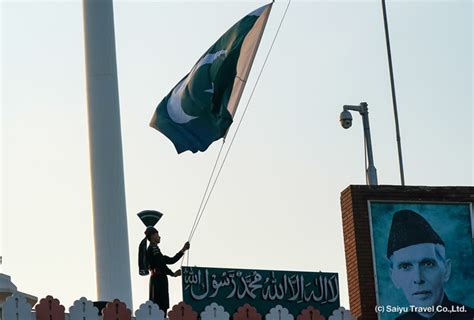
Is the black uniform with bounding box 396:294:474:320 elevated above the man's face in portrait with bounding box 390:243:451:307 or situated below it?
below

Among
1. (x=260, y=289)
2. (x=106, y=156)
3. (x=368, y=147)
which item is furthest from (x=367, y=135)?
(x=106, y=156)

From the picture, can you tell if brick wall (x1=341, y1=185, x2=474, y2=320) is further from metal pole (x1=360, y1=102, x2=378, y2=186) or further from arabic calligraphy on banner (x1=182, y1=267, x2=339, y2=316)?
metal pole (x1=360, y1=102, x2=378, y2=186)

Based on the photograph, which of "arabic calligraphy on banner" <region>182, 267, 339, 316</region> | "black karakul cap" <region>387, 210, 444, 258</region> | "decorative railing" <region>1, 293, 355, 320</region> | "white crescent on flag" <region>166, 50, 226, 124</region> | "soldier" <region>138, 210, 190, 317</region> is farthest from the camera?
"white crescent on flag" <region>166, 50, 226, 124</region>

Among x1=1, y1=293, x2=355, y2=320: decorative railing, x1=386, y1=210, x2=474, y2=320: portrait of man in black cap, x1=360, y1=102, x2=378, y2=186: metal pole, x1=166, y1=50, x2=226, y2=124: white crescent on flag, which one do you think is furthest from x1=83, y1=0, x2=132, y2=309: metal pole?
x1=1, y1=293, x2=355, y2=320: decorative railing

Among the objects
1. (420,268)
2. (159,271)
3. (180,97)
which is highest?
(180,97)

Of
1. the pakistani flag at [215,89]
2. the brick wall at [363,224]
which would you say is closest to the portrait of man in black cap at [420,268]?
the brick wall at [363,224]

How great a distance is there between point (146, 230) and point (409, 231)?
507 centimetres

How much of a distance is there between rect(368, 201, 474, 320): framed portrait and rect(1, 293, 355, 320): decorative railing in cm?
229

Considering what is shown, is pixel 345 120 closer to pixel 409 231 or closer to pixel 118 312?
pixel 409 231

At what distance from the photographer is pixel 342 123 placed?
115 ft

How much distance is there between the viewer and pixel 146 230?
30.2 metres

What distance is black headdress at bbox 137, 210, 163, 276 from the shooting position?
97.8 feet

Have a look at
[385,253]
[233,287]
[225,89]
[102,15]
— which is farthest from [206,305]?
[102,15]

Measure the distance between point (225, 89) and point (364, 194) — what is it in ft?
13.8
